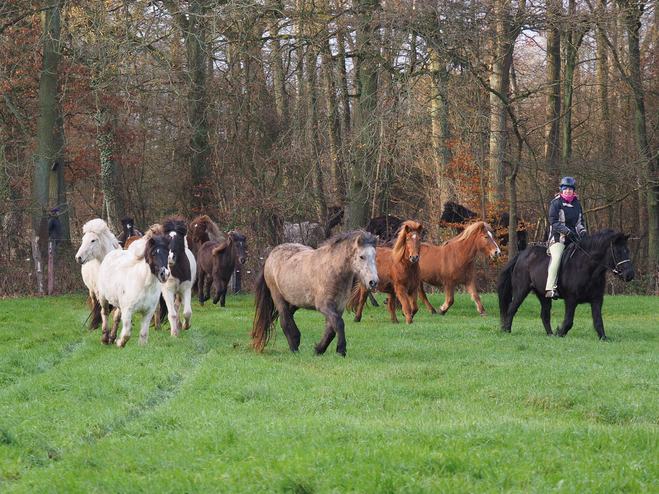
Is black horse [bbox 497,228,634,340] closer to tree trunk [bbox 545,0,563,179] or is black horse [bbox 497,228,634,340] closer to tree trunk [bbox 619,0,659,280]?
tree trunk [bbox 619,0,659,280]

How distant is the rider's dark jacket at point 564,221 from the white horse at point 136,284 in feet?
21.9

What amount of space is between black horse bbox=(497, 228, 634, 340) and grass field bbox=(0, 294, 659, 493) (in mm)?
666

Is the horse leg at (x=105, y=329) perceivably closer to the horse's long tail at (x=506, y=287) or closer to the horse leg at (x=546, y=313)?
the horse's long tail at (x=506, y=287)

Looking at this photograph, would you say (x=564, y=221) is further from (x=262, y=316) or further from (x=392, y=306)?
(x=262, y=316)

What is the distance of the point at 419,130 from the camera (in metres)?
20.0

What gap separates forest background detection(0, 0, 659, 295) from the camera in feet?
65.8

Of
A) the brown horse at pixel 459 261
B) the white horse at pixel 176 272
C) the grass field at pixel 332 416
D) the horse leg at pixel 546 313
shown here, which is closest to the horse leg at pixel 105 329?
the grass field at pixel 332 416

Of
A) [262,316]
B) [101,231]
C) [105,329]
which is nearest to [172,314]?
[105,329]

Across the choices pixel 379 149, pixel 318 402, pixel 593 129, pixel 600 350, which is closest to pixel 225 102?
pixel 379 149

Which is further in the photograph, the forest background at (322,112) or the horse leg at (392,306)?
the forest background at (322,112)

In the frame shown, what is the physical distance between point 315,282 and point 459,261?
7.77 meters

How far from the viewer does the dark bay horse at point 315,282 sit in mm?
10578

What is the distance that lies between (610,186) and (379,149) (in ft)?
36.5

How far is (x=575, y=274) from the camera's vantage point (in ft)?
43.3
